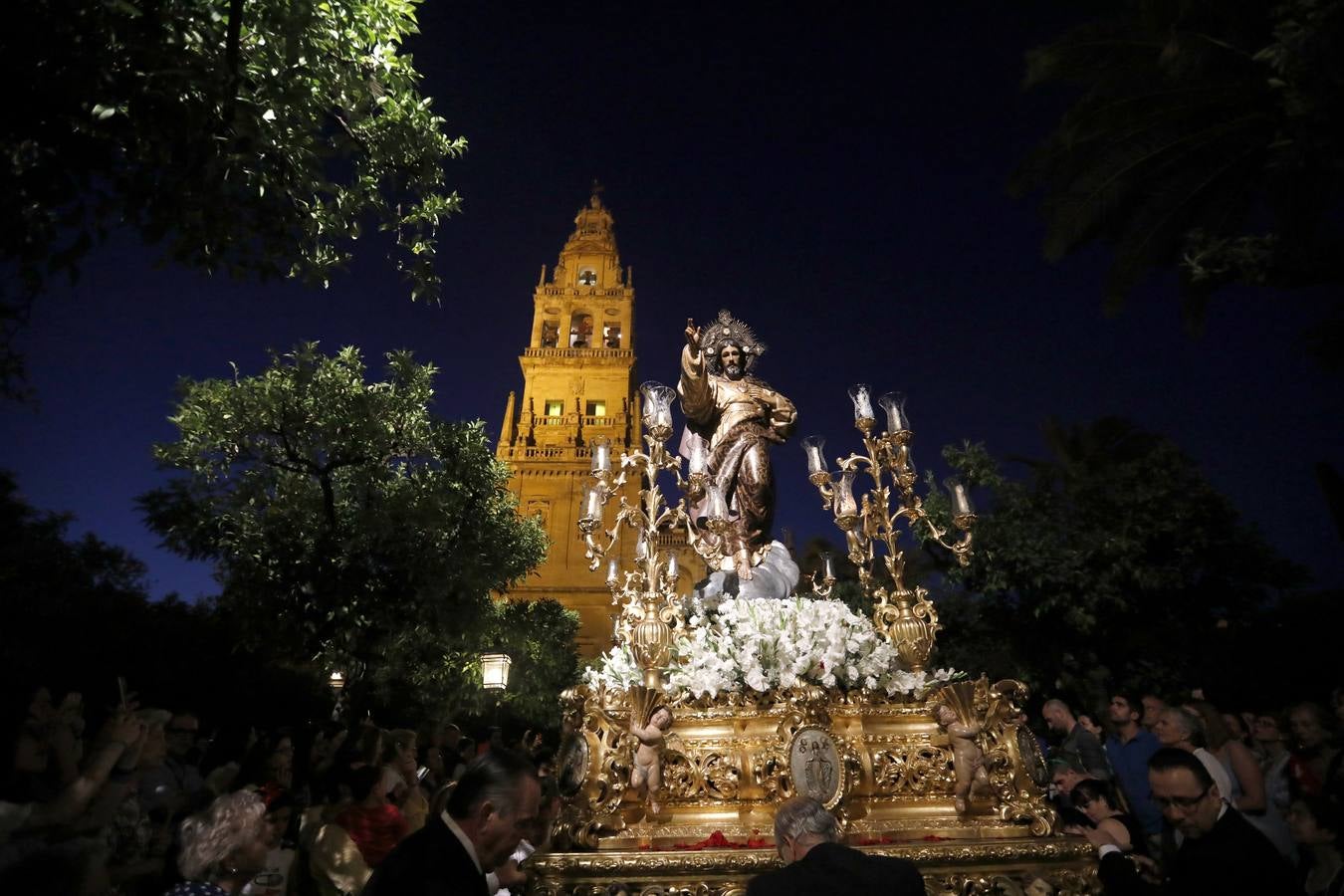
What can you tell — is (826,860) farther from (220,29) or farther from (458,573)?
(458,573)

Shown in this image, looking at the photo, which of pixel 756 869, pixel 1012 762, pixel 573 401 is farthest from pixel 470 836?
pixel 573 401

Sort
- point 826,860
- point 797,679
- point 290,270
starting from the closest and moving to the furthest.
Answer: point 826,860 < point 797,679 < point 290,270

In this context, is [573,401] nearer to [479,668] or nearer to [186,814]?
[479,668]

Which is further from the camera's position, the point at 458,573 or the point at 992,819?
the point at 458,573

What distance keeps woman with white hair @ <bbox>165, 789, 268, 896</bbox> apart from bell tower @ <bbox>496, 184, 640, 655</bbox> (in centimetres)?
3305

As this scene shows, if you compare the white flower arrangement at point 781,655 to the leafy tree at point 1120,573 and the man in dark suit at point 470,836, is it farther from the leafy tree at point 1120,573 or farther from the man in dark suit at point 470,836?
the leafy tree at point 1120,573

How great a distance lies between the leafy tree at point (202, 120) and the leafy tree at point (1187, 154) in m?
8.28

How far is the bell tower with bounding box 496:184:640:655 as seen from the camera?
4238cm

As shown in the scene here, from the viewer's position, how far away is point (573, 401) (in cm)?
5019

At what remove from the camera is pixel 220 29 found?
4.68m

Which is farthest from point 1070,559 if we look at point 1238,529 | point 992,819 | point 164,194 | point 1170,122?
point 164,194

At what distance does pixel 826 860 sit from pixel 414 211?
601 centimetres

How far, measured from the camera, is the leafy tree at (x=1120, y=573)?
61.4ft

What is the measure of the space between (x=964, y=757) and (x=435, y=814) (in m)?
3.51
